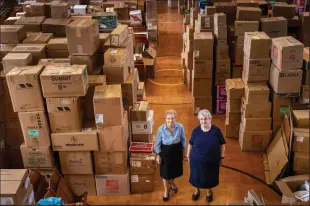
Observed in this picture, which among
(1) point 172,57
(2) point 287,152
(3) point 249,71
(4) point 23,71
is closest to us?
(4) point 23,71

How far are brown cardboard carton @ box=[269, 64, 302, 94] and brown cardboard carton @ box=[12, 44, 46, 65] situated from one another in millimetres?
2681

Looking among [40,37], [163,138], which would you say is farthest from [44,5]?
[163,138]

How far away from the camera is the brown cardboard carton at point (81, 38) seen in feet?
13.3

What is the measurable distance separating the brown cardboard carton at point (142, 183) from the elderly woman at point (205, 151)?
0.53 meters

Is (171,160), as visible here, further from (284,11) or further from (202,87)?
(284,11)

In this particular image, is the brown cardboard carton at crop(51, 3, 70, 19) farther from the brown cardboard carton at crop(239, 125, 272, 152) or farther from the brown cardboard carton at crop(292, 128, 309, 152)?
the brown cardboard carton at crop(292, 128, 309, 152)

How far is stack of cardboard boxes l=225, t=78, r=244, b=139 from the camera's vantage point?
16.3ft

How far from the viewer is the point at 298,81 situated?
14.4ft

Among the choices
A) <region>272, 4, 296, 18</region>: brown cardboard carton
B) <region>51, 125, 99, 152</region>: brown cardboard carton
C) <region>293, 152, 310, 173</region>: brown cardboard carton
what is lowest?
<region>293, 152, 310, 173</region>: brown cardboard carton

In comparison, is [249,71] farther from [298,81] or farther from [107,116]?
[107,116]

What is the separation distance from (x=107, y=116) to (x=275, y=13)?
369 centimetres

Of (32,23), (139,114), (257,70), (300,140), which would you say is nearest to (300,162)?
(300,140)

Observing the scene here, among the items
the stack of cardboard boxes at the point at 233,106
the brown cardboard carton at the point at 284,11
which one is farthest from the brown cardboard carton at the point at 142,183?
the brown cardboard carton at the point at 284,11

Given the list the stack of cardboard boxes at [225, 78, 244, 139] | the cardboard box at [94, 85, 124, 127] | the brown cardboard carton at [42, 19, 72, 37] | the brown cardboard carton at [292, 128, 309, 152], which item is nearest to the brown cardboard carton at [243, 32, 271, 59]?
the stack of cardboard boxes at [225, 78, 244, 139]
